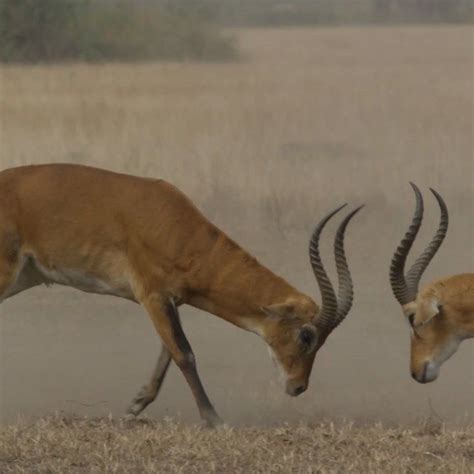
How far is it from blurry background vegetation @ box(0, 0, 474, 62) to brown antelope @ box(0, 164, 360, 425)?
65.1 feet

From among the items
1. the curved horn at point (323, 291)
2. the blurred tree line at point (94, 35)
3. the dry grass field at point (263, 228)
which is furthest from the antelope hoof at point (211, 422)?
the blurred tree line at point (94, 35)

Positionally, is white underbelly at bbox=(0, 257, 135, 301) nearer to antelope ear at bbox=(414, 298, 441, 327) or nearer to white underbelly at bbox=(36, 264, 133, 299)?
white underbelly at bbox=(36, 264, 133, 299)

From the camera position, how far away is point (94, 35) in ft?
109

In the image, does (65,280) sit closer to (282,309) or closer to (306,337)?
(282,309)

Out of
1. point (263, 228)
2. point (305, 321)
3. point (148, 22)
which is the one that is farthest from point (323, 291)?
point (148, 22)

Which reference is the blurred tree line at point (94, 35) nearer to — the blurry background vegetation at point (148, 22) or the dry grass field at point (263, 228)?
the blurry background vegetation at point (148, 22)

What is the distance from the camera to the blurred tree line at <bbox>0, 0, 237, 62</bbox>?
3209 centimetres

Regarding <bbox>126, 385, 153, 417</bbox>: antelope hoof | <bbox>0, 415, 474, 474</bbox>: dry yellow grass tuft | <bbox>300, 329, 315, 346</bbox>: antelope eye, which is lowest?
<bbox>126, 385, 153, 417</bbox>: antelope hoof

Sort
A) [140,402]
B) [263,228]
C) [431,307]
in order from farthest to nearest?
[263,228], [140,402], [431,307]

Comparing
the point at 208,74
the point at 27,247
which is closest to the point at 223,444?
the point at 27,247

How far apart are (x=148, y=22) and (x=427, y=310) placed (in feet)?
83.5

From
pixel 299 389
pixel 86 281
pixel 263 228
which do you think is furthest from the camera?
pixel 263 228

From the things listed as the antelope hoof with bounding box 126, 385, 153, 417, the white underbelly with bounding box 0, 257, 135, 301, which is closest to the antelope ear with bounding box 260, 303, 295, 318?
the white underbelly with bounding box 0, 257, 135, 301

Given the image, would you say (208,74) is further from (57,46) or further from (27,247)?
(27,247)
